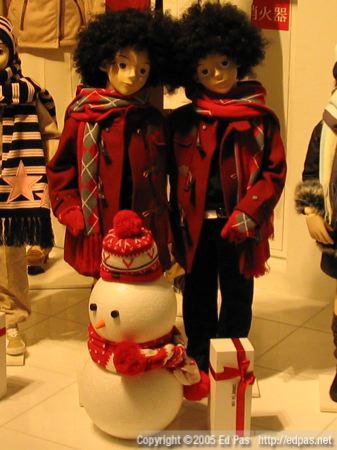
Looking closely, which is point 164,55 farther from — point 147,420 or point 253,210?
point 147,420

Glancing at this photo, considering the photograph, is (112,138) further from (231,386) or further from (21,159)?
(231,386)

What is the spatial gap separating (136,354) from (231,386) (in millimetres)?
247

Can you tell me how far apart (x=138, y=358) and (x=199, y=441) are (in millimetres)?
291

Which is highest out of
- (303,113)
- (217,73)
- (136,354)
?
(217,73)

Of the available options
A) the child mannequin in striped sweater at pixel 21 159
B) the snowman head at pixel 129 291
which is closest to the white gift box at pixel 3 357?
the child mannequin in striped sweater at pixel 21 159

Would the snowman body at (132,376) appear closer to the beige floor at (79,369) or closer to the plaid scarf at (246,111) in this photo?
the beige floor at (79,369)

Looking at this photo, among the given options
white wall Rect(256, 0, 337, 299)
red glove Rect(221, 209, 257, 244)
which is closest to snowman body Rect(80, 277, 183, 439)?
red glove Rect(221, 209, 257, 244)

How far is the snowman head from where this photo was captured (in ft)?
5.70

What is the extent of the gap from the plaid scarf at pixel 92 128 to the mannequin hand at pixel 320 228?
56cm

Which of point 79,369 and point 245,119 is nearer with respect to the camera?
point 245,119

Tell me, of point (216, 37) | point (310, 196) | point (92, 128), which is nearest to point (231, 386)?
point (310, 196)

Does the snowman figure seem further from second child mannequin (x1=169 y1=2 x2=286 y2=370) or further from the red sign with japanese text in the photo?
the red sign with japanese text

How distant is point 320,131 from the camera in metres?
1.97

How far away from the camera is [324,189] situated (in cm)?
194
